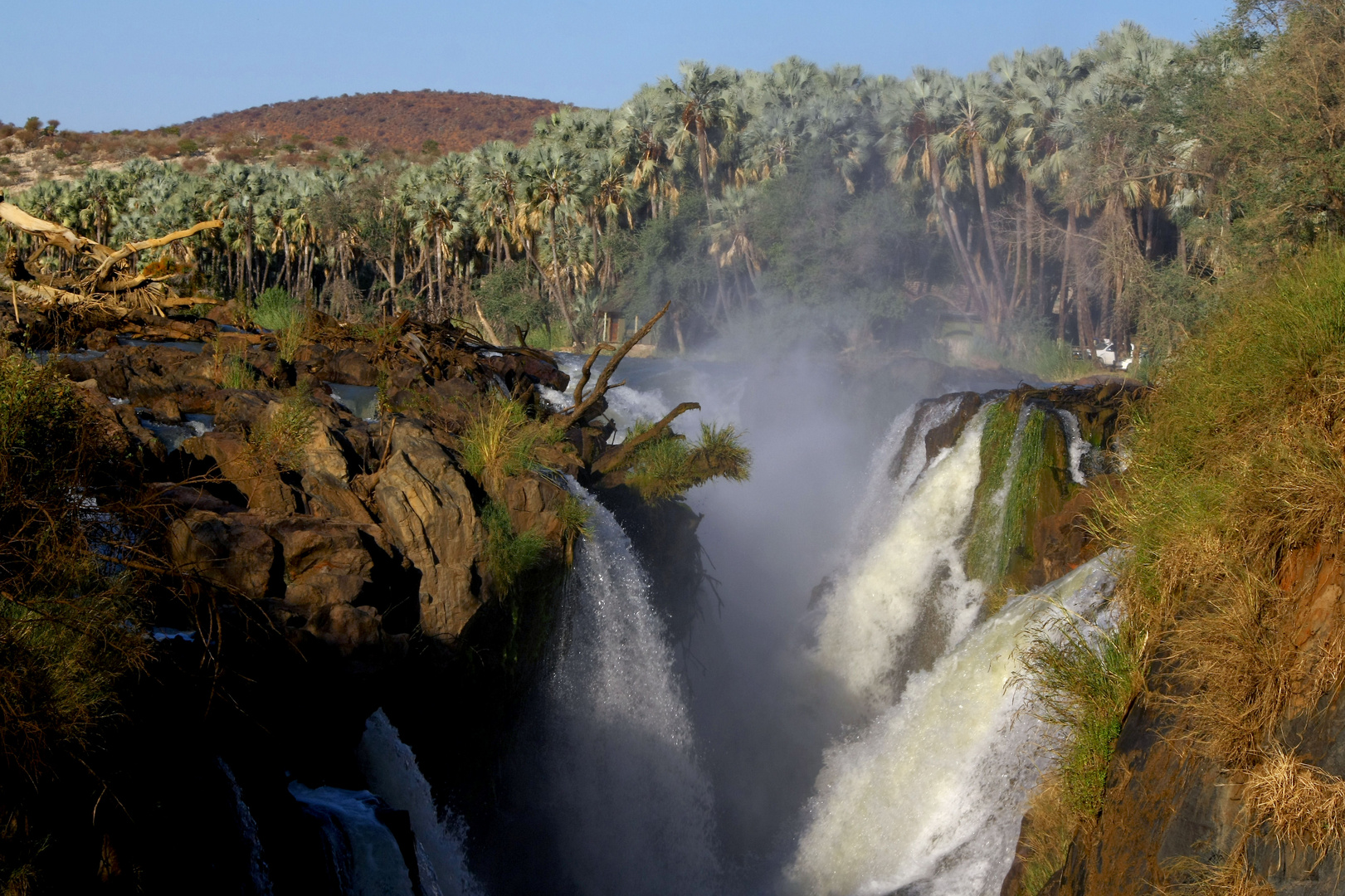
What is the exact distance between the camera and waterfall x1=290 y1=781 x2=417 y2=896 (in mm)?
7098

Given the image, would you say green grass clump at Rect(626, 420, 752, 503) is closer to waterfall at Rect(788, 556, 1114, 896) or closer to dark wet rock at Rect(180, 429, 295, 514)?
waterfall at Rect(788, 556, 1114, 896)

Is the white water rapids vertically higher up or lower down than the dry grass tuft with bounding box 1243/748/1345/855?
lower down

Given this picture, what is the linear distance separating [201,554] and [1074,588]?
851 centimetres

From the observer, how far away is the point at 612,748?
43.2ft

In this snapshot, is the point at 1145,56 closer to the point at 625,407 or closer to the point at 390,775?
the point at 625,407

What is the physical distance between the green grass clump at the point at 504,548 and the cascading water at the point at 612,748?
99 cm

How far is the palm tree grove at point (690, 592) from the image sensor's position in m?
5.88

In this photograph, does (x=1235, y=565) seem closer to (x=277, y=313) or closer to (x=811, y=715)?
(x=811, y=715)

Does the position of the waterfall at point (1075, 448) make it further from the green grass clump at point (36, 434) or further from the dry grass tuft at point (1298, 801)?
the green grass clump at point (36, 434)

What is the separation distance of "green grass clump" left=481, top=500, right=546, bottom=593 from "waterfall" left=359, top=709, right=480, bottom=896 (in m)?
1.96

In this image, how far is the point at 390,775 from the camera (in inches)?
374

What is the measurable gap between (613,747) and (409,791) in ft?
12.7

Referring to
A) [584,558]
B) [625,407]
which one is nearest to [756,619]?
[625,407]

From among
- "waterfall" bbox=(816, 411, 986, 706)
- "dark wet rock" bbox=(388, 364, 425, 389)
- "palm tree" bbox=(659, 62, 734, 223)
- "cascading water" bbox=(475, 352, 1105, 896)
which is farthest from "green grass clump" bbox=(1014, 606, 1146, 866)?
"palm tree" bbox=(659, 62, 734, 223)
